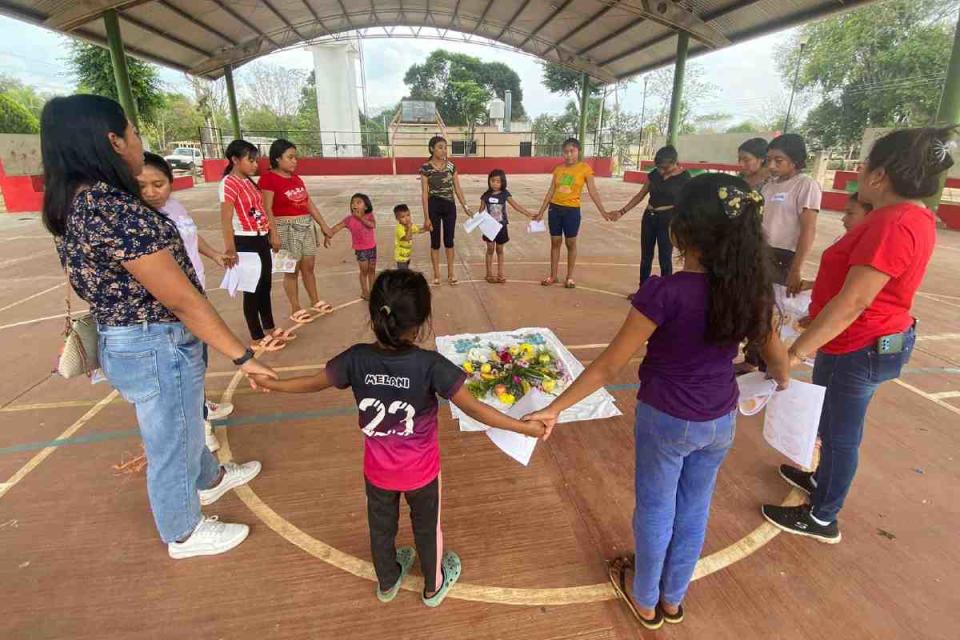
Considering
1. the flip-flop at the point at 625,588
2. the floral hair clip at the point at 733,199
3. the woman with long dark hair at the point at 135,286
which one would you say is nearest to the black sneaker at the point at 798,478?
the flip-flop at the point at 625,588

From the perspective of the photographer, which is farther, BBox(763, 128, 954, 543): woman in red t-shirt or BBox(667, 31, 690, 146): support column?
BBox(667, 31, 690, 146): support column

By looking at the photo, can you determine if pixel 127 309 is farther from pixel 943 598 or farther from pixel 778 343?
pixel 943 598

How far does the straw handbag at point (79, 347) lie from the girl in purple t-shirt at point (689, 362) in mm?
1891

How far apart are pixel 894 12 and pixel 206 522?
131 feet

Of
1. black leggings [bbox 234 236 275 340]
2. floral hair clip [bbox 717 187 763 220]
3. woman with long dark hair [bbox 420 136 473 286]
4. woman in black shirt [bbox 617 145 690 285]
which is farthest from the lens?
woman with long dark hair [bbox 420 136 473 286]

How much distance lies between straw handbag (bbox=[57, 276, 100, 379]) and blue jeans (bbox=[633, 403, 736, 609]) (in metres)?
2.28

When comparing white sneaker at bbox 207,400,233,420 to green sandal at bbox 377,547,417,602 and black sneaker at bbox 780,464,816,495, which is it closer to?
green sandal at bbox 377,547,417,602

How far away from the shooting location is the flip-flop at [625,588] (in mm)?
1933

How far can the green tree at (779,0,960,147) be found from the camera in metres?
25.7

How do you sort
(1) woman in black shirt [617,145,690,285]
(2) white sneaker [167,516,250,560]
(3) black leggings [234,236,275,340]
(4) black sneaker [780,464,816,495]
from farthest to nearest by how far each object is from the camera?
1. (1) woman in black shirt [617,145,690,285]
2. (3) black leggings [234,236,275,340]
3. (4) black sneaker [780,464,816,495]
4. (2) white sneaker [167,516,250,560]

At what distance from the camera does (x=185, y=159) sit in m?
31.2

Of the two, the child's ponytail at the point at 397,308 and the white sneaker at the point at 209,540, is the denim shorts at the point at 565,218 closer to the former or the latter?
the child's ponytail at the point at 397,308

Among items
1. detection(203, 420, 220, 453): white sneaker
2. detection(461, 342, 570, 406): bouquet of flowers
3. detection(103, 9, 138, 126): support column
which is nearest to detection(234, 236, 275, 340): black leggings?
detection(203, 420, 220, 453): white sneaker

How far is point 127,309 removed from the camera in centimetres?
182
